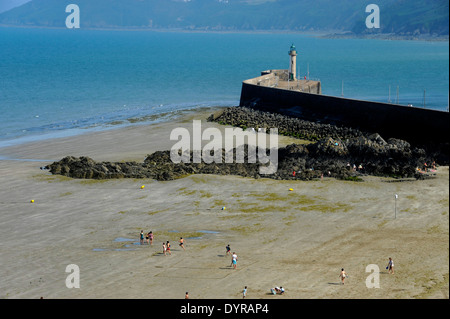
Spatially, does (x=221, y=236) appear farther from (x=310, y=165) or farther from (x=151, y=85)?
(x=151, y=85)

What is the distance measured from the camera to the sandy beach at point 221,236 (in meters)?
23.0

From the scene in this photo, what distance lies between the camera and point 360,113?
5091 cm

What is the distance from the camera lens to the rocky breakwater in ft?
124

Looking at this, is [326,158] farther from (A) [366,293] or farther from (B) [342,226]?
(A) [366,293]

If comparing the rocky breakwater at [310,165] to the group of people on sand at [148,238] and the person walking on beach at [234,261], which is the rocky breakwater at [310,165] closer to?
the group of people on sand at [148,238]

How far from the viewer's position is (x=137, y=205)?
110ft
